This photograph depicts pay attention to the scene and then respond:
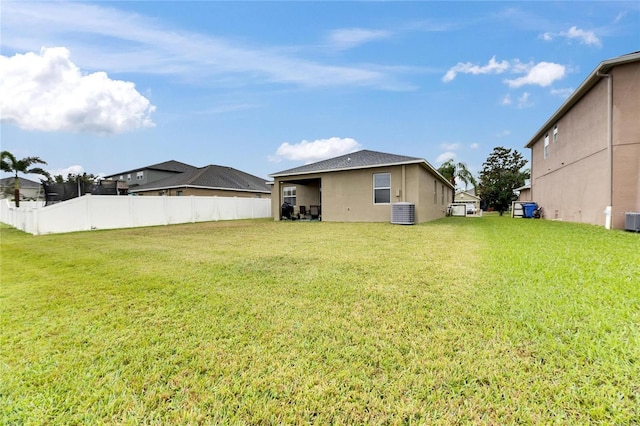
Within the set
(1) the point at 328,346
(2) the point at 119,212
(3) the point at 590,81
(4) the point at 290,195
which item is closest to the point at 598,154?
(3) the point at 590,81

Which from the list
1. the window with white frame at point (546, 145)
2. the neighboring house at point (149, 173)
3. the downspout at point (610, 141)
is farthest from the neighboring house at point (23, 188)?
the window with white frame at point (546, 145)

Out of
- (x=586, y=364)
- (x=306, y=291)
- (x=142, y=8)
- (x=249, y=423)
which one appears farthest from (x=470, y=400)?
(x=142, y=8)

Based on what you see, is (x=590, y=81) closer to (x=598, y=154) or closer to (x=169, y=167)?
(x=598, y=154)

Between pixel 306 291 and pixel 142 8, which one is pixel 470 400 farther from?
pixel 142 8

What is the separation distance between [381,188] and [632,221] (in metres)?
8.49

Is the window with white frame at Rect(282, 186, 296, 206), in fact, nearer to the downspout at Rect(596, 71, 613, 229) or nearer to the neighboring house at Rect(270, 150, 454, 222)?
the neighboring house at Rect(270, 150, 454, 222)

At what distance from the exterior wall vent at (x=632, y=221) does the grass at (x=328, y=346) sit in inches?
221

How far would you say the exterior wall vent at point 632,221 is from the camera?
820cm

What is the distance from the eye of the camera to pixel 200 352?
2268mm

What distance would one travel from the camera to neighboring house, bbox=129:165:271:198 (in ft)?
77.1

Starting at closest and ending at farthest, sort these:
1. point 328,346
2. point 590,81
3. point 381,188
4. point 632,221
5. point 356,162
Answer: point 328,346
point 632,221
point 590,81
point 381,188
point 356,162

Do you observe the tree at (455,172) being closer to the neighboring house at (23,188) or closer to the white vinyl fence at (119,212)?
the white vinyl fence at (119,212)

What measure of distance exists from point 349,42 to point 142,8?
7.48m

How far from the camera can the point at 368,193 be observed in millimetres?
14156
